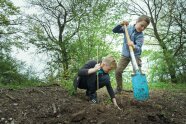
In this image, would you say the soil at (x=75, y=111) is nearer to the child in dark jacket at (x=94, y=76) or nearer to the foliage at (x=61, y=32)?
the child in dark jacket at (x=94, y=76)

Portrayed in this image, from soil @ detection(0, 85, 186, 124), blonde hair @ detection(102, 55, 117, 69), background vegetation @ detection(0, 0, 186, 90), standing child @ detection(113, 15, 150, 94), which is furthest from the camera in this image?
background vegetation @ detection(0, 0, 186, 90)

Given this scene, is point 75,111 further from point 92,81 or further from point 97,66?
point 92,81

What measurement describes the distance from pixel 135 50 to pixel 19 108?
2.47m

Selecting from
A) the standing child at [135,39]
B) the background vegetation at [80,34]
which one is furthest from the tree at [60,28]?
the standing child at [135,39]

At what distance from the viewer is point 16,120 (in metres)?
Result: 4.47

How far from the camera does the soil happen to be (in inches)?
179

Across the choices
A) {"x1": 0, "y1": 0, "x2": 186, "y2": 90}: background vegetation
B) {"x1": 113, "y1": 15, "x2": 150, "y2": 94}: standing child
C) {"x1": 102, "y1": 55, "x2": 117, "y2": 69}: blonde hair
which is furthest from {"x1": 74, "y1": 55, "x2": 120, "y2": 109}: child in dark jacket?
{"x1": 0, "y1": 0, "x2": 186, "y2": 90}: background vegetation

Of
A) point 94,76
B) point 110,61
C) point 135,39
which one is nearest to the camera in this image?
point 110,61

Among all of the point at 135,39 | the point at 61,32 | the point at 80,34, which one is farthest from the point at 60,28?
the point at 135,39

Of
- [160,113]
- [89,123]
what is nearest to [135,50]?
[160,113]

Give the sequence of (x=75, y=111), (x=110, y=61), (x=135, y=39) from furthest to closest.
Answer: (x=135, y=39) → (x=110, y=61) → (x=75, y=111)

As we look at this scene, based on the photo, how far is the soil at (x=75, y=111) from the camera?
454 centimetres

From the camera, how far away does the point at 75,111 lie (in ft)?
15.8

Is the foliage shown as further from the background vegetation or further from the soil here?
the soil
